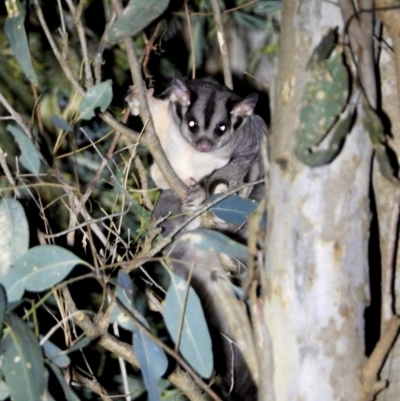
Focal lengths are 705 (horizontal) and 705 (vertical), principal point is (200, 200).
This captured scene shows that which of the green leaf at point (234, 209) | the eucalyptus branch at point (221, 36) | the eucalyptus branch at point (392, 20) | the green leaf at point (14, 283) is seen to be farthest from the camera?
the eucalyptus branch at point (221, 36)

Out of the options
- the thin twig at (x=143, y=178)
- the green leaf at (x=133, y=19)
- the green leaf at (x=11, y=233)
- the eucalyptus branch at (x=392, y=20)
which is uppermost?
the green leaf at (x=133, y=19)

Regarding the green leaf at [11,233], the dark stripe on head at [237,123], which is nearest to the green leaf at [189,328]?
the green leaf at [11,233]

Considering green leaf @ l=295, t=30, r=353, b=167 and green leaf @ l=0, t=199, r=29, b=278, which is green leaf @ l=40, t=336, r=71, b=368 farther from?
green leaf @ l=295, t=30, r=353, b=167

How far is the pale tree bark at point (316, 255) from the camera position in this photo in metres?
1.51

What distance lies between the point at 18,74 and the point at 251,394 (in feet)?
5.49

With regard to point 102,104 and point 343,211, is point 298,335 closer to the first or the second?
point 343,211

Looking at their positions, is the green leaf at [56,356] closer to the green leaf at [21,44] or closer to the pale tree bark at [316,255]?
the pale tree bark at [316,255]

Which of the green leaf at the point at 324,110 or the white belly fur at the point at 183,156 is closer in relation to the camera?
the green leaf at the point at 324,110

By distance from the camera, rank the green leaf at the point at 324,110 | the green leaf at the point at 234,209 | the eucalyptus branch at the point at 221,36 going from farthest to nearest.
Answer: the eucalyptus branch at the point at 221,36, the green leaf at the point at 234,209, the green leaf at the point at 324,110

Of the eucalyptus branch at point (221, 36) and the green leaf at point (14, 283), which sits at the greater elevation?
the eucalyptus branch at point (221, 36)

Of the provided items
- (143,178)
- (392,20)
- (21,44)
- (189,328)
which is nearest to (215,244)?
(189,328)

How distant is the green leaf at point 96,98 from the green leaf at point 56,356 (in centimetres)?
61

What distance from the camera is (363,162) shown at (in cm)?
154

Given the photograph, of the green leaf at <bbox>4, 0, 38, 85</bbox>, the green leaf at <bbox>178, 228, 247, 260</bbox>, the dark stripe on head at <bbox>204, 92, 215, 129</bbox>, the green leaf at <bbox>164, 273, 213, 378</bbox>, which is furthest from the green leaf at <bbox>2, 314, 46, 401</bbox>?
the dark stripe on head at <bbox>204, 92, 215, 129</bbox>
